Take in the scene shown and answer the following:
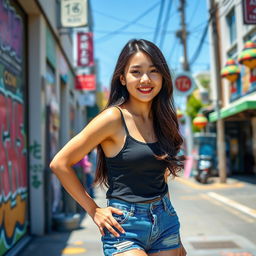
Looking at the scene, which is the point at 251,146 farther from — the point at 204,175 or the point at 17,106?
the point at 17,106

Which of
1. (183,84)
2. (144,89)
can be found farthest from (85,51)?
(144,89)

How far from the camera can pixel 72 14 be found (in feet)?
30.0

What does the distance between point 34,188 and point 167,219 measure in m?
4.82

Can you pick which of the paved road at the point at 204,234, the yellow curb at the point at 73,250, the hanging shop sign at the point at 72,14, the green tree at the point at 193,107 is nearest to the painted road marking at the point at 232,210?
the paved road at the point at 204,234

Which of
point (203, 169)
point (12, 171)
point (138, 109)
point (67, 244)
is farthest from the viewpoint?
point (203, 169)

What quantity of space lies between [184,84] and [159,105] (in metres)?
12.2

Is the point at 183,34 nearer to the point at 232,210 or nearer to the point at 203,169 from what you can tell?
the point at 203,169

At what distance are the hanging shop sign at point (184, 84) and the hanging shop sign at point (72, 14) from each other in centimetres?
577

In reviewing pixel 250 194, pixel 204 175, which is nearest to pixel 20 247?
pixel 250 194

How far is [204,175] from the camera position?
14.9 m

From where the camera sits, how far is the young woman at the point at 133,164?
2072 mm

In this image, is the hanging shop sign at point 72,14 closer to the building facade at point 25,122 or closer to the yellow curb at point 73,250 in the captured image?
the building facade at point 25,122

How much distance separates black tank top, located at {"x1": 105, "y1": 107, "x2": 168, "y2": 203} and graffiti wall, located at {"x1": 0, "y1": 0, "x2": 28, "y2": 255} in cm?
318

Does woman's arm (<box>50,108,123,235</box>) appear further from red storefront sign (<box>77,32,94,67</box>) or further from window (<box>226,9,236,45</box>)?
window (<box>226,9,236,45</box>)
